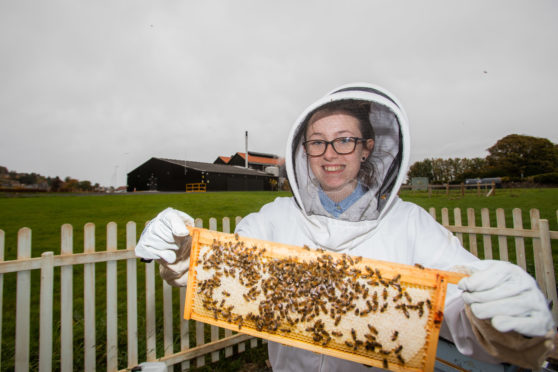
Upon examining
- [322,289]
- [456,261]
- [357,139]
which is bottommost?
[322,289]

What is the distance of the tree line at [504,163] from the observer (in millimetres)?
45125

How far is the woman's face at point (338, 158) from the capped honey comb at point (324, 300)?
700 mm

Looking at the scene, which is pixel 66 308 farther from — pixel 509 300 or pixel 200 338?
pixel 509 300

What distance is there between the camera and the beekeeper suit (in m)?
1.15

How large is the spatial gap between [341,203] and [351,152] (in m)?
0.40

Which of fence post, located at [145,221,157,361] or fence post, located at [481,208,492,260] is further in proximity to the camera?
fence post, located at [481,208,492,260]

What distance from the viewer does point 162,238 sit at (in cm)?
177

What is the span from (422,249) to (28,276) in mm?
4069

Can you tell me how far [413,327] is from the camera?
1.31 meters

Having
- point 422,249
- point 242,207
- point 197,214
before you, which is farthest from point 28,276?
point 242,207

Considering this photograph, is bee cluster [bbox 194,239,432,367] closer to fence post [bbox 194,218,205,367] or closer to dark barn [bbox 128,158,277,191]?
fence post [bbox 194,218,205,367]

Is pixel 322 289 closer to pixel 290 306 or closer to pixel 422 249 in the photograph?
pixel 290 306

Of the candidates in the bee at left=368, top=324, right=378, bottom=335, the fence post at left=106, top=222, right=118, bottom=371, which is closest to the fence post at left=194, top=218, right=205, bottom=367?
the fence post at left=106, top=222, right=118, bottom=371

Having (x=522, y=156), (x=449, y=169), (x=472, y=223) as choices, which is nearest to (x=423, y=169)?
(x=449, y=169)
